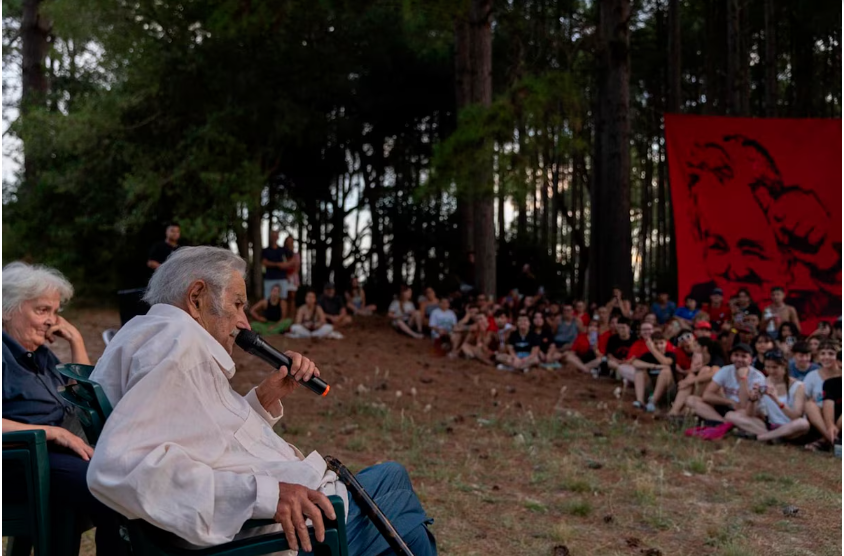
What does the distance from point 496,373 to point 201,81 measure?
10055 millimetres

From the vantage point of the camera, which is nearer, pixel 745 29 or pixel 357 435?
pixel 357 435

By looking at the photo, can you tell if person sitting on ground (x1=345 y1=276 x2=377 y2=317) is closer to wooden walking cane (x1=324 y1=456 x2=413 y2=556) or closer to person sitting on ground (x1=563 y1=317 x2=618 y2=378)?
person sitting on ground (x1=563 y1=317 x2=618 y2=378)

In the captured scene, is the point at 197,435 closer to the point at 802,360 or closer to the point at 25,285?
the point at 25,285

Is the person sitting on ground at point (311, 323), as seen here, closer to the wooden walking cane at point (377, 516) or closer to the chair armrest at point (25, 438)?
the chair armrest at point (25, 438)

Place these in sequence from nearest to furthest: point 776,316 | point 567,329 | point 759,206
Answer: point 776,316 < point 567,329 < point 759,206

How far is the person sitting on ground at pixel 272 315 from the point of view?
1299cm

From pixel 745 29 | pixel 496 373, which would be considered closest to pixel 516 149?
pixel 496 373

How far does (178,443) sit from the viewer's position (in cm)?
205

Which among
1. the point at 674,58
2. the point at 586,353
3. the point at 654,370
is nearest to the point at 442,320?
the point at 586,353

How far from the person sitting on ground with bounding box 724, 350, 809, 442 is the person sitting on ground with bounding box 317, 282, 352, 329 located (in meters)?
7.22

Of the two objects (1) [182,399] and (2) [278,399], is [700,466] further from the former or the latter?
(1) [182,399]

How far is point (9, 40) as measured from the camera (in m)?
24.7

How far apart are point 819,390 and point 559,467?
8.66 feet

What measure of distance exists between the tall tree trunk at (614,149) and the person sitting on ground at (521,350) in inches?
159
